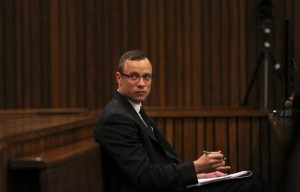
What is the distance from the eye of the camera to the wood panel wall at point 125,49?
18.6 feet

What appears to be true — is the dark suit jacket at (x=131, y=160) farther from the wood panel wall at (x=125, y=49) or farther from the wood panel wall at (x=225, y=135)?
the wood panel wall at (x=125, y=49)

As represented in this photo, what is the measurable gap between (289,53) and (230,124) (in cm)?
122

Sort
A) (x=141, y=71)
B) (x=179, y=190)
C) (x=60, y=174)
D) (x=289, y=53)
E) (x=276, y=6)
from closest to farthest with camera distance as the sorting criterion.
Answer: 1. (x=60, y=174)
2. (x=179, y=190)
3. (x=141, y=71)
4. (x=289, y=53)
5. (x=276, y=6)

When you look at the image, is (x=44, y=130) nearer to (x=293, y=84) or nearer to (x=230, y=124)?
(x=293, y=84)

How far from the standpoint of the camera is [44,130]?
6.79 ft

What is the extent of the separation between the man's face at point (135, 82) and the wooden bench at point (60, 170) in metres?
0.42

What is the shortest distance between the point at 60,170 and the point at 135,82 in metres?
0.95

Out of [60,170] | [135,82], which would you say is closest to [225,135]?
[135,82]

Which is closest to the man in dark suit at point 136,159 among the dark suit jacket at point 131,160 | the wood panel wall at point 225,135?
the dark suit jacket at point 131,160

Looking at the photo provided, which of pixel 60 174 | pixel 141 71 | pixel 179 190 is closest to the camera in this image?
pixel 60 174

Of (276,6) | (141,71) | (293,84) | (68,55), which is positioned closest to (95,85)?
(68,55)

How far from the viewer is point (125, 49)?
5.77 m

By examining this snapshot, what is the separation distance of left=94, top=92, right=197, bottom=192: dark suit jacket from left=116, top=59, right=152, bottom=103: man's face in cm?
18

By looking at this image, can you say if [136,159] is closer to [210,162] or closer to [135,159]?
[135,159]
